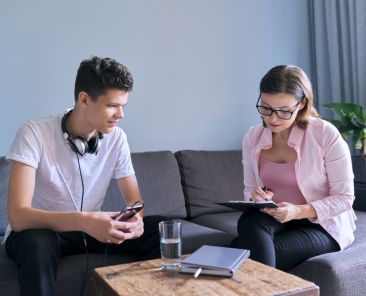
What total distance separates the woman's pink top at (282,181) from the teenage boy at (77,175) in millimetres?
468

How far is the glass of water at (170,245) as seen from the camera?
1.24m

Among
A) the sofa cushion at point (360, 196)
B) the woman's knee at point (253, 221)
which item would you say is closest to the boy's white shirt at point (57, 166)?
the woman's knee at point (253, 221)

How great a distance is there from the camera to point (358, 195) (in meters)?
2.38

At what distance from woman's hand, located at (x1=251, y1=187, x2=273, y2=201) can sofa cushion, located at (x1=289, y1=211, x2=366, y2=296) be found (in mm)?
264

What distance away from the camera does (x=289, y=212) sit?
153 centimetres

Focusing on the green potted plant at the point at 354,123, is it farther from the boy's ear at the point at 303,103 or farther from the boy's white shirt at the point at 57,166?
the boy's white shirt at the point at 57,166

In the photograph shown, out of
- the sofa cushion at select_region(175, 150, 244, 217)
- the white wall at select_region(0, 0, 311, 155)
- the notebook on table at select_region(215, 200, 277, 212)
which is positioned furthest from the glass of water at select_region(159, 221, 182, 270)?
the white wall at select_region(0, 0, 311, 155)

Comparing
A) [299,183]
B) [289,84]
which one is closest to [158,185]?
[299,183]

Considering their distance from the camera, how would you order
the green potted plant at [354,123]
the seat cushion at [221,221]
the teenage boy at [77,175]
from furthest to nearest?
1. the green potted plant at [354,123]
2. the seat cushion at [221,221]
3. the teenage boy at [77,175]

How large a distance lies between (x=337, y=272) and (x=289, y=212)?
0.82 feet

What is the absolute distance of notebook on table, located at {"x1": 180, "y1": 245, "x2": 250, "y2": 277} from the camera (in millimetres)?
1146

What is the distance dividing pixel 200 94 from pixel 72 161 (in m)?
1.32

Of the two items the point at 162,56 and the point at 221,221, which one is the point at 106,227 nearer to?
the point at 221,221

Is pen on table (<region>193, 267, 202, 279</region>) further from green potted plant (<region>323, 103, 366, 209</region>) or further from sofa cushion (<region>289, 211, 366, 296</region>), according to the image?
green potted plant (<region>323, 103, 366, 209</region>)
